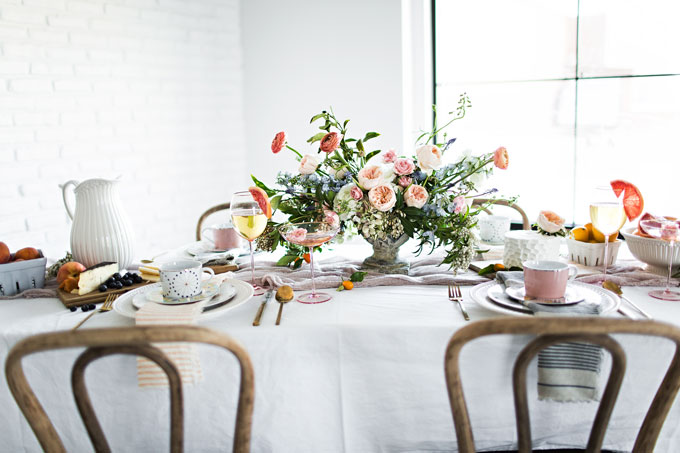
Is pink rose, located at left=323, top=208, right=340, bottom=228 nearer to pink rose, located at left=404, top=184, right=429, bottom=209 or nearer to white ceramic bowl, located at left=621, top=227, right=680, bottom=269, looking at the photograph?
pink rose, located at left=404, top=184, right=429, bottom=209

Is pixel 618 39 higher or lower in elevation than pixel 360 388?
higher

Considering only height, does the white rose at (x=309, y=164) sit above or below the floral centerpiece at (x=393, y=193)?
above

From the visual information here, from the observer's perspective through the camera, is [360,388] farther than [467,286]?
No

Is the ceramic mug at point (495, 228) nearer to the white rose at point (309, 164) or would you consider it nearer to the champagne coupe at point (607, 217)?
the champagne coupe at point (607, 217)

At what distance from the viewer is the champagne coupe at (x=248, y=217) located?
4.79 ft

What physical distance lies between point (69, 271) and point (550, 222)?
3.98ft

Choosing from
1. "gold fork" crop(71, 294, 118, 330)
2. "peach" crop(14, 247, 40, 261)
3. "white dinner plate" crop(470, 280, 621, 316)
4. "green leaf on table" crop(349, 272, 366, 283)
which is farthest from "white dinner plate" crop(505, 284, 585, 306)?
"peach" crop(14, 247, 40, 261)

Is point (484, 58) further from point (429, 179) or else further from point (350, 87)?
point (429, 179)

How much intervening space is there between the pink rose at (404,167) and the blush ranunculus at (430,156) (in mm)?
28

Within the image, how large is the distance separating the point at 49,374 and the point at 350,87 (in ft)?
8.25

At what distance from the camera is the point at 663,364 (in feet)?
3.71

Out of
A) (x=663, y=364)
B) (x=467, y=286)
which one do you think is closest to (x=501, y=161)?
(x=467, y=286)

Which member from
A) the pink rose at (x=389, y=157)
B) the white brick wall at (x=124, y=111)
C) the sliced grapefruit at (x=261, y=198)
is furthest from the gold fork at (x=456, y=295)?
the white brick wall at (x=124, y=111)

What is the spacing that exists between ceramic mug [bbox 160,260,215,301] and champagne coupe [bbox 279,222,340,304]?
0.23 metres
